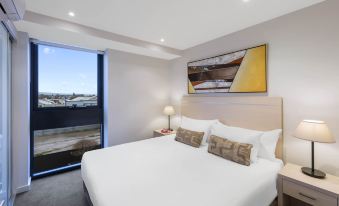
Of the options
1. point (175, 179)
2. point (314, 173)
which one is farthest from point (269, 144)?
point (175, 179)

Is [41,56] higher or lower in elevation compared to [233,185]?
higher

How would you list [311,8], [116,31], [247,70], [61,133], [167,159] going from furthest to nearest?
[61,133] < [116,31] < [247,70] < [167,159] < [311,8]

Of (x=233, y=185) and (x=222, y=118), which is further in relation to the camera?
(x=222, y=118)

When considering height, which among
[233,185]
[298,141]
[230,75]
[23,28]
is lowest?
[233,185]

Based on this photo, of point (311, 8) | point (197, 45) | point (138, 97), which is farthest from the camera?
point (138, 97)

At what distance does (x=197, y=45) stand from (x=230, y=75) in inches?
40.2

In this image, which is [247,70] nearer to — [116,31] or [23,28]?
[116,31]

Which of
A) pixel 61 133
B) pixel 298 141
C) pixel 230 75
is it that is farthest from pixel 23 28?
pixel 298 141

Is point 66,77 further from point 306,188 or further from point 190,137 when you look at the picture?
point 306,188

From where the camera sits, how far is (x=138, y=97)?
3613 mm

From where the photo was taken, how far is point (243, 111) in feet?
8.32

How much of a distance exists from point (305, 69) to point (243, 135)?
1089mm

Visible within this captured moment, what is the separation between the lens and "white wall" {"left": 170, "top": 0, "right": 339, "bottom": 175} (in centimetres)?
178

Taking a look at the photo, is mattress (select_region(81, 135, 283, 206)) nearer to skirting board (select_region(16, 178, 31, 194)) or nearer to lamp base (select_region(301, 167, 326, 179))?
lamp base (select_region(301, 167, 326, 179))
